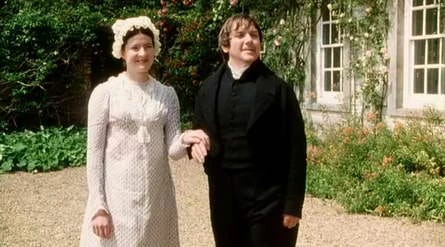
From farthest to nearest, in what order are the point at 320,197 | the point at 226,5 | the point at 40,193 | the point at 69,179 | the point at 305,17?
the point at 226,5 → the point at 305,17 → the point at 69,179 → the point at 40,193 → the point at 320,197

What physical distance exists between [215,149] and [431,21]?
611 centimetres

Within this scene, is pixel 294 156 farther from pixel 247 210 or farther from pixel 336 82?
pixel 336 82

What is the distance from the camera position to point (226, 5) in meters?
11.1

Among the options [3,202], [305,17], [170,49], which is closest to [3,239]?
[3,202]

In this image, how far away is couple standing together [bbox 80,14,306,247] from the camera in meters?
2.71

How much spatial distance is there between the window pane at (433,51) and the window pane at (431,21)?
0.13 m

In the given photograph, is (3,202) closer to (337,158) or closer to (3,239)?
(3,239)

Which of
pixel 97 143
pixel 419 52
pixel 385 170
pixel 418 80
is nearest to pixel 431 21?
pixel 419 52

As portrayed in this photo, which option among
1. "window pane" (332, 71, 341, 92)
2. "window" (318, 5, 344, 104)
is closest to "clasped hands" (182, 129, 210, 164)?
"window" (318, 5, 344, 104)

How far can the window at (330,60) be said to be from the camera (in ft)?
31.8

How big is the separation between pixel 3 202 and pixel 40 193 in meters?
0.53

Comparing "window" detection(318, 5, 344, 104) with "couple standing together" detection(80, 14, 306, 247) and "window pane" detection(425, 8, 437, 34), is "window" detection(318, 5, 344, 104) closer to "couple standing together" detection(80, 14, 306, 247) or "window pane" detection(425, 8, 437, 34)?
"window pane" detection(425, 8, 437, 34)

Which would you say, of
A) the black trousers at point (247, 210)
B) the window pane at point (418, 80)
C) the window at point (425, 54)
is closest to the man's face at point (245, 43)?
the black trousers at point (247, 210)

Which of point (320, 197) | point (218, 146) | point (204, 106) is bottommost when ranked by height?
point (320, 197)
